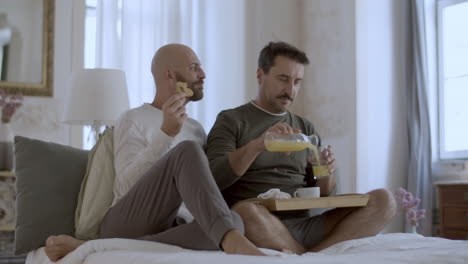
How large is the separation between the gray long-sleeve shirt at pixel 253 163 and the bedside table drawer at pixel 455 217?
5.86ft

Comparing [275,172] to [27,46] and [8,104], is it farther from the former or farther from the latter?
[27,46]

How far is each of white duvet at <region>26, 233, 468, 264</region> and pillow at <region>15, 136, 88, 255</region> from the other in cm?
8

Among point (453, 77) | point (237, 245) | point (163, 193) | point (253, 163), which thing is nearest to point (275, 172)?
point (253, 163)

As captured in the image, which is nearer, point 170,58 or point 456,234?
point 170,58

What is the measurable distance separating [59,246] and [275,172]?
0.89 metres

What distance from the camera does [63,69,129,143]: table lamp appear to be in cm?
324

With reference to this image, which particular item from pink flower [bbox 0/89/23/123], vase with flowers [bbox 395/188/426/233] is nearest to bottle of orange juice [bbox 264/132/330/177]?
vase with flowers [bbox 395/188/426/233]

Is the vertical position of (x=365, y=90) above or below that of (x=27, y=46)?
below

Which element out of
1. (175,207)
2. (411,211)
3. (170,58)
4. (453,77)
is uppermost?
(453,77)

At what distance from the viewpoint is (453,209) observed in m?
3.92

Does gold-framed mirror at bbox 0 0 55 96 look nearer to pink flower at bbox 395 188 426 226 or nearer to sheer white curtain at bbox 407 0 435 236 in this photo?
pink flower at bbox 395 188 426 226

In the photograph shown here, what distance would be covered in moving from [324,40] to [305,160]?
7.77 ft

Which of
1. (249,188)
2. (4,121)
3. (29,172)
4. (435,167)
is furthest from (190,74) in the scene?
(435,167)

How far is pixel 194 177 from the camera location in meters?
1.76
